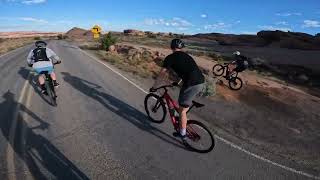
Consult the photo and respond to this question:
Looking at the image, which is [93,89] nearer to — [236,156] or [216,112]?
[216,112]

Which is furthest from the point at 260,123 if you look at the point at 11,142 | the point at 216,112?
the point at 11,142

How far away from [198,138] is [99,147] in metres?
2.28

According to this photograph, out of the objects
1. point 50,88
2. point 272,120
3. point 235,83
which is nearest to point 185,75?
point 272,120

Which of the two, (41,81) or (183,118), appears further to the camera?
(41,81)

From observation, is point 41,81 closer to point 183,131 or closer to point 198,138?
point 183,131

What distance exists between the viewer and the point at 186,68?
319 inches

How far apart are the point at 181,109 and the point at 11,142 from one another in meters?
4.11

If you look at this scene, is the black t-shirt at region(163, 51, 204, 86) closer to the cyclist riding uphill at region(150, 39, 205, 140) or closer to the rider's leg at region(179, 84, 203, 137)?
the cyclist riding uphill at region(150, 39, 205, 140)

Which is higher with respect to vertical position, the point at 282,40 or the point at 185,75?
the point at 185,75

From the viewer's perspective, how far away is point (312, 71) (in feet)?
98.2

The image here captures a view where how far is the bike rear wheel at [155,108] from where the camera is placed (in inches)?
398

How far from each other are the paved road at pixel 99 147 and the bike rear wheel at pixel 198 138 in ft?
0.63

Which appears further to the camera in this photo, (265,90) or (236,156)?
(265,90)

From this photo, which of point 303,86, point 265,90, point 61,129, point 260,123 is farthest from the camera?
point 303,86
